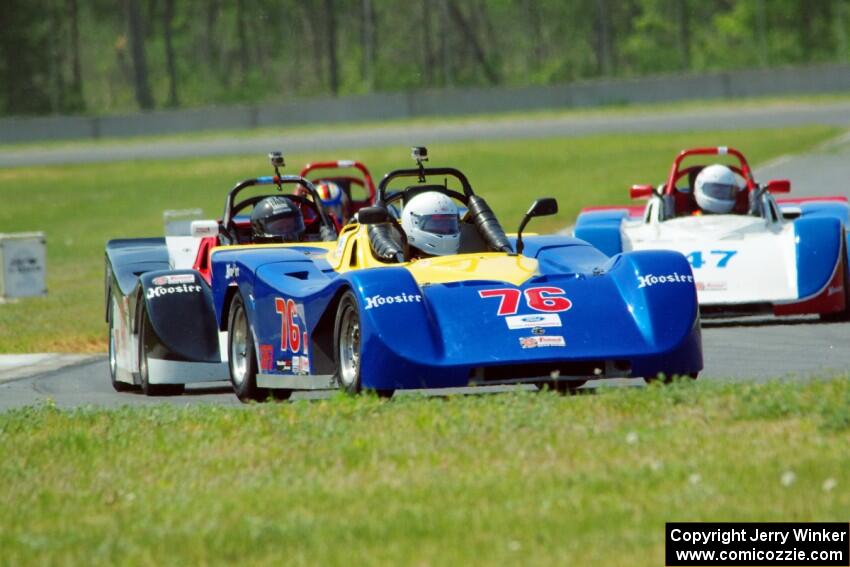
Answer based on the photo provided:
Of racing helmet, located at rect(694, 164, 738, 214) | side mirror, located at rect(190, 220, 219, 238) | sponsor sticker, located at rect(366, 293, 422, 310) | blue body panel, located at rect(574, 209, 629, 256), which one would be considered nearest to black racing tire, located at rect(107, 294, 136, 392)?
side mirror, located at rect(190, 220, 219, 238)

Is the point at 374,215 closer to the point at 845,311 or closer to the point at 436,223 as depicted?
the point at 436,223

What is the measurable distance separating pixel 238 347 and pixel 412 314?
2584 mm

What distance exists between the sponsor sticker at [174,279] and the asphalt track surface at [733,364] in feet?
2.75

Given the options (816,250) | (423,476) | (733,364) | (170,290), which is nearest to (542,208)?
(733,364)

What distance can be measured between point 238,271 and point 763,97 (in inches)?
2173

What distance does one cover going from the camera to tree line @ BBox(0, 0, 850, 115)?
85250 mm

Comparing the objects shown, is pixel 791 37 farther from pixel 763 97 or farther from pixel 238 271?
pixel 238 271

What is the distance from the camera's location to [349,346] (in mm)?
10273

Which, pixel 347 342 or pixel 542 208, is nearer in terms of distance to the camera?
pixel 347 342

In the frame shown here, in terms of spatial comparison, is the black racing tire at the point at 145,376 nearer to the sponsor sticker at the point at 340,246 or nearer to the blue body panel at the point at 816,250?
the sponsor sticker at the point at 340,246

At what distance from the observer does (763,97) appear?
64938 mm

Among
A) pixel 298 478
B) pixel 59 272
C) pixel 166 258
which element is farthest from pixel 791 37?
pixel 298 478

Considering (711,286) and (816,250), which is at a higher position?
(816,250)

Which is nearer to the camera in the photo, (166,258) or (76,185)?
(166,258)
